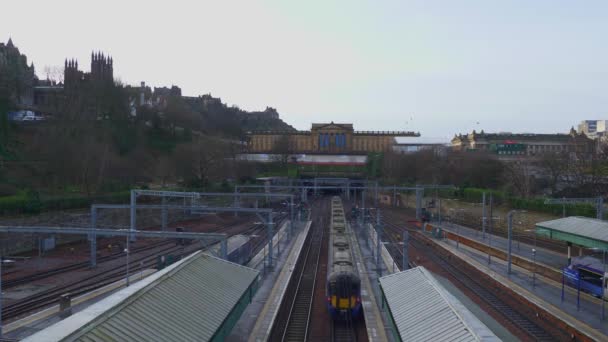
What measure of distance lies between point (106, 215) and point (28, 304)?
19.0 meters

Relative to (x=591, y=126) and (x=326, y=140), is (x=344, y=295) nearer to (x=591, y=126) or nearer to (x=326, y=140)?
(x=326, y=140)

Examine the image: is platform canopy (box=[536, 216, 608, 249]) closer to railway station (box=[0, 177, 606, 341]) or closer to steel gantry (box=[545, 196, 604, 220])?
railway station (box=[0, 177, 606, 341])

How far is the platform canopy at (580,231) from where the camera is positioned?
20.8 metres

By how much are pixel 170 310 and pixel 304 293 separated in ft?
40.9

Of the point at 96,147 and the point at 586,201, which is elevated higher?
Result: the point at 96,147

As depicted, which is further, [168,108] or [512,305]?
[168,108]

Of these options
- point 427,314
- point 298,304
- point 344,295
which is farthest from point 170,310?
point 298,304

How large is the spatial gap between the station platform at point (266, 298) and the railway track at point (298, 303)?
27cm

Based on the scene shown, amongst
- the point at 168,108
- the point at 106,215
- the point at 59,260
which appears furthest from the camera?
the point at 168,108

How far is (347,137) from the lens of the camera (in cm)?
11581

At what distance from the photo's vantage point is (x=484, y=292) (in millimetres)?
21469

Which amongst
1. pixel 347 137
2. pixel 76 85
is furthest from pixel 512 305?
pixel 347 137

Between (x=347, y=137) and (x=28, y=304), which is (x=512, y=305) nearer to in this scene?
(x=28, y=304)

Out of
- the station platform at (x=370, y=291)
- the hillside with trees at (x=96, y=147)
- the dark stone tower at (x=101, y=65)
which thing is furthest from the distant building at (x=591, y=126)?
the station platform at (x=370, y=291)
